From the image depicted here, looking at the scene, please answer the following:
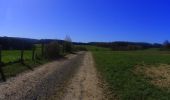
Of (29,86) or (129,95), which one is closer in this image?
(129,95)

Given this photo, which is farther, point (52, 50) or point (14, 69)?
point (52, 50)

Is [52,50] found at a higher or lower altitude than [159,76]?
higher

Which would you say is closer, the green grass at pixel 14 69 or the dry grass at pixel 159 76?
the dry grass at pixel 159 76

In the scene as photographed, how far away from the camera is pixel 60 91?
13508 mm

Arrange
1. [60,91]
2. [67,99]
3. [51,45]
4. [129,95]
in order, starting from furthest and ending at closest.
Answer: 1. [51,45]
2. [60,91]
3. [129,95]
4. [67,99]

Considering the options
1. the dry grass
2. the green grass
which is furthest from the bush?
the dry grass

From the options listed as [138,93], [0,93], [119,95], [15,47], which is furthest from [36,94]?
[15,47]

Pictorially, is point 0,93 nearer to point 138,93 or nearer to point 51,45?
point 138,93

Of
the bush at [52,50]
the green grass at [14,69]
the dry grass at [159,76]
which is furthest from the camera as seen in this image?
the bush at [52,50]

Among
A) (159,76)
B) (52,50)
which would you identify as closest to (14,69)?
(159,76)

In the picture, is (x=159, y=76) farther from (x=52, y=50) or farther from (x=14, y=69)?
(x=52, y=50)

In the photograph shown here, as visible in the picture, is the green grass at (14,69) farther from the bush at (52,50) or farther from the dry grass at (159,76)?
the bush at (52,50)

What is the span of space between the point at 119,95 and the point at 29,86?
14.4 ft

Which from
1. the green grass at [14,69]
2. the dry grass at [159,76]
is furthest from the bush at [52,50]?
the dry grass at [159,76]
